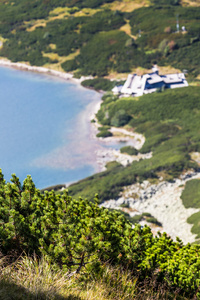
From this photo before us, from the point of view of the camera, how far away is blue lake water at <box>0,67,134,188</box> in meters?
57.7

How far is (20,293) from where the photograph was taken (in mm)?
8695

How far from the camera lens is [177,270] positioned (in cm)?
1323

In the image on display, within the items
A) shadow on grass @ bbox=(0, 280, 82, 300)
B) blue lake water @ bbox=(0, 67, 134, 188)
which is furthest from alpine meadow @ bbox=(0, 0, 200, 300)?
blue lake water @ bbox=(0, 67, 134, 188)

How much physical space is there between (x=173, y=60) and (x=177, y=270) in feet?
305

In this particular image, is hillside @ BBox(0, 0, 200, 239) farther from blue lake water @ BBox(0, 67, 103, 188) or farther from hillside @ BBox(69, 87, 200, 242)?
blue lake water @ BBox(0, 67, 103, 188)

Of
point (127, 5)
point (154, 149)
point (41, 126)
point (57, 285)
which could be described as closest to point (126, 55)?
point (127, 5)

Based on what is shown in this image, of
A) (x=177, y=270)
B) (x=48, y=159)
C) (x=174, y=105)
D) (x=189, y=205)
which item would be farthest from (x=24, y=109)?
(x=177, y=270)

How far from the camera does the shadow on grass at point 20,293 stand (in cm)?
849

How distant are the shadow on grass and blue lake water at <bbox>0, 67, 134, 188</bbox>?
38442 millimetres

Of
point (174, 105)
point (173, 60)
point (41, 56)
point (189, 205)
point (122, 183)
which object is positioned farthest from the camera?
point (41, 56)

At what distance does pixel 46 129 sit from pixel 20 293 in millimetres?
65578

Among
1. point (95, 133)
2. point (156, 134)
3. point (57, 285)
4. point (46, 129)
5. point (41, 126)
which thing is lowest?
point (95, 133)

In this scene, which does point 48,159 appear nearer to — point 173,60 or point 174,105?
point 174,105

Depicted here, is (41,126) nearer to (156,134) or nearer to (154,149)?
(156,134)
